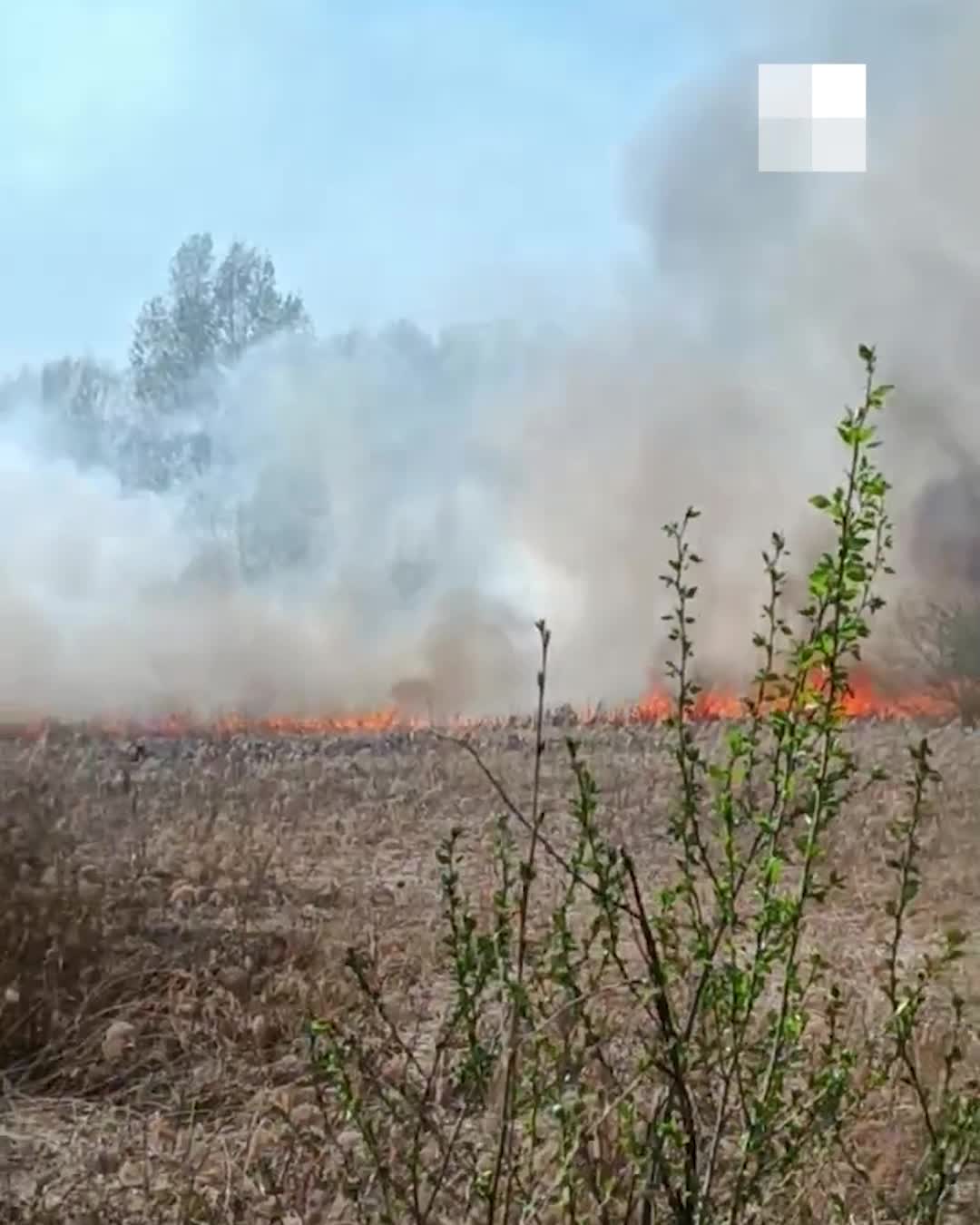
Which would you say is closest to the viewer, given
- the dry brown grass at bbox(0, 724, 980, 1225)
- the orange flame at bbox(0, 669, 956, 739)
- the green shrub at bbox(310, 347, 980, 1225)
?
the green shrub at bbox(310, 347, 980, 1225)

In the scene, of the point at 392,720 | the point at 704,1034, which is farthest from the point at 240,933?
the point at 392,720

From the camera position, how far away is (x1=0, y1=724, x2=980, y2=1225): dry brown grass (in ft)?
5.49

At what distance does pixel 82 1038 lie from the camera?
225 cm

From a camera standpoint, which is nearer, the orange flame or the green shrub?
the green shrub

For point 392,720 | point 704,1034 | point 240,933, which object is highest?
point 392,720

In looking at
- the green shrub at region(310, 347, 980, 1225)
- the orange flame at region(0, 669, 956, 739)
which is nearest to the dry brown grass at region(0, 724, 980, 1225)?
the green shrub at region(310, 347, 980, 1225)

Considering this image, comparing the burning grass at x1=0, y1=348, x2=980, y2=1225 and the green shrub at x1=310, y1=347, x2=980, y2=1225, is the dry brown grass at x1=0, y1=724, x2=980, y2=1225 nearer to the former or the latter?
the burning grass at x1=0, y1=348, x2=980, y2=1225

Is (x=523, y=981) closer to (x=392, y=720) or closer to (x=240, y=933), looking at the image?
(x=240, y=933)

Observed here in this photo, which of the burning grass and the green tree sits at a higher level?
the green tree

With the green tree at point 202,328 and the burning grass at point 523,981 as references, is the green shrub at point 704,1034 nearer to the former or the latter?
the burning grass at point 523,981

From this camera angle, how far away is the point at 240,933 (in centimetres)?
268

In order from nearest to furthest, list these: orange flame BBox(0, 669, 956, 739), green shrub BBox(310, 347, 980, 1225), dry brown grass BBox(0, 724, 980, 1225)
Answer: green shrub BBox(310, 347, 980, 1225), dry brown grass BBox(0, 724, 980, 1225), orange flame BBox(0, 669, 956, 739)

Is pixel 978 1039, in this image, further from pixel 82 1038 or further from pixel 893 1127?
pixel 82 1038

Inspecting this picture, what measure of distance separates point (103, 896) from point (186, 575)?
4383 mm
